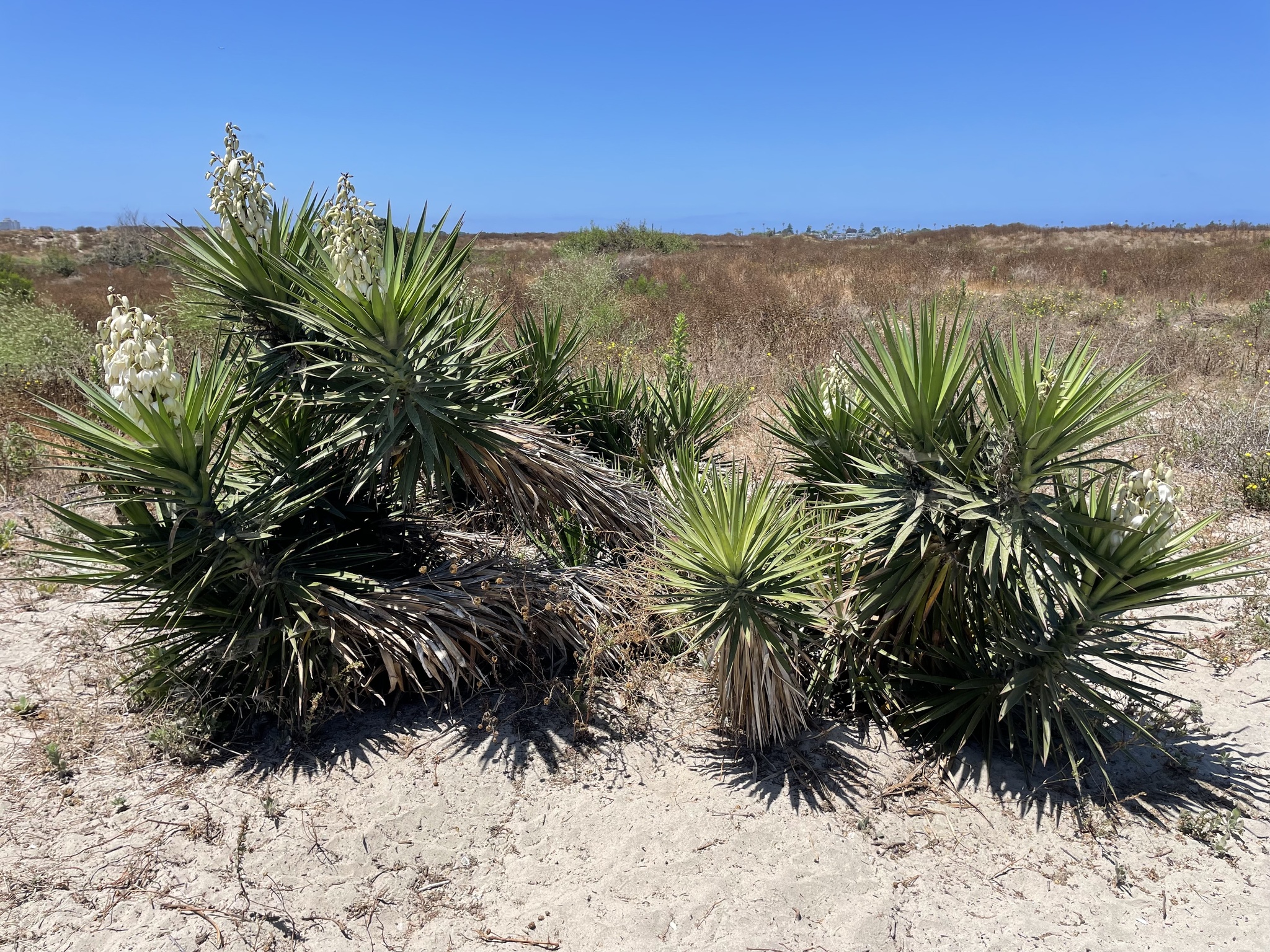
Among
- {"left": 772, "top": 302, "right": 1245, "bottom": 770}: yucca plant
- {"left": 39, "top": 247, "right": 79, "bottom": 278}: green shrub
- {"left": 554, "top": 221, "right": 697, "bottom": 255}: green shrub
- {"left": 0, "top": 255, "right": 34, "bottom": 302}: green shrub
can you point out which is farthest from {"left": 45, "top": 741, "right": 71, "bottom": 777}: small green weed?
{"left": 39, "top": 247, "right": 79, "bottom": 278}: green shrub

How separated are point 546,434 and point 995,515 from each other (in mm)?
2060

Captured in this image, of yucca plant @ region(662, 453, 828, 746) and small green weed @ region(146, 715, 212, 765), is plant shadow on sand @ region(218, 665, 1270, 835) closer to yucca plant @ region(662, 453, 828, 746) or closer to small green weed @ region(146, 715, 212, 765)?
small green weed @ region(146, 715, 212, 765)

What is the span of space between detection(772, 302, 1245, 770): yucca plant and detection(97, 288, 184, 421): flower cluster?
2.52 meters

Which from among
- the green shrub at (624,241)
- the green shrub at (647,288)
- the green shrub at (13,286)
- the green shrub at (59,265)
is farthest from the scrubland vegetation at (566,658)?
the green shrub at (59,265)

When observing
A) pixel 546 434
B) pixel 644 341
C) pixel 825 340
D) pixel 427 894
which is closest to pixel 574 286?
pixel 644 341

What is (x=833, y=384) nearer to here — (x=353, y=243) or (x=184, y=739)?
(x=353, y=243)

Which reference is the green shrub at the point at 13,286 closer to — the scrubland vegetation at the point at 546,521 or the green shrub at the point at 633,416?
the scrubland vegetation at the point at 546,521

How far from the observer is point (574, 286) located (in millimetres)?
12742

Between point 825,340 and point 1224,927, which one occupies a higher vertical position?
point 825,340

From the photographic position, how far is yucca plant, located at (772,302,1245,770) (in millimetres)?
2605

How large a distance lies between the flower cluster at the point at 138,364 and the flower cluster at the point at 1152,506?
3.53 meters

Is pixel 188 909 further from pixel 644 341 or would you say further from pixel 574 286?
pixel 574 286

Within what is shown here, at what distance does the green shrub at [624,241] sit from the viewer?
22.6 meters

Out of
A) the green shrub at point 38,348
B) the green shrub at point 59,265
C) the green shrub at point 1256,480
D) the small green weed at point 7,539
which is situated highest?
the green shrub at point 59,265
